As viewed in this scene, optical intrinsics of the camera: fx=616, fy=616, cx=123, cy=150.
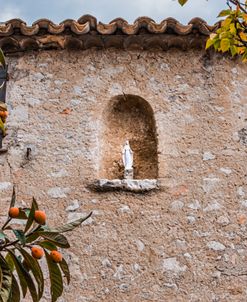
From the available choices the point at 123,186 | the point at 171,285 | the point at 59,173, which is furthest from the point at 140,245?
the point at 59,173

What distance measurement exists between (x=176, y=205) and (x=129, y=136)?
1.00 meters

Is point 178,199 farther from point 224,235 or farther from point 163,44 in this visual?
point 163,44

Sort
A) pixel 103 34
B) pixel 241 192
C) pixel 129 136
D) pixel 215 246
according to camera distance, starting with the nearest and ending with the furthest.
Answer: pixel 215 246 < pixel 241 192 < pixel 103 34 < pixel 129 136

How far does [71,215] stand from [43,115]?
3.33 ft

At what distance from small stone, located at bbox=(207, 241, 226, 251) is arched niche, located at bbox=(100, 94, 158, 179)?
0.80 m

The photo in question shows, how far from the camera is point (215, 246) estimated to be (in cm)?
508

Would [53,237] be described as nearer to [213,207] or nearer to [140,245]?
[140,245]

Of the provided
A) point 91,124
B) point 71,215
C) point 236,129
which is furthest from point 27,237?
point 236,129

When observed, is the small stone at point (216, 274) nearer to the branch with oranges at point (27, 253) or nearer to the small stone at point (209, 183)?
the small stone at point (209, 183)

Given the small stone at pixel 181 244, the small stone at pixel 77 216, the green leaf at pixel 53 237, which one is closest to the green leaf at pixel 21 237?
the green leaf at pixel 53 237

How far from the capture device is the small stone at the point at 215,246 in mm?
5070

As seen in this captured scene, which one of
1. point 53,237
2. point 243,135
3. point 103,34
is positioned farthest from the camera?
point 103,34

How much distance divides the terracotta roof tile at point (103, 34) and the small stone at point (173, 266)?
2.09 metres

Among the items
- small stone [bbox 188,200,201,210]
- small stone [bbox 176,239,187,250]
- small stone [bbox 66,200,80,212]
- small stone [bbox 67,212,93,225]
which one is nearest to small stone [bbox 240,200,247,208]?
small stone [bbox 188,200,201,210]
